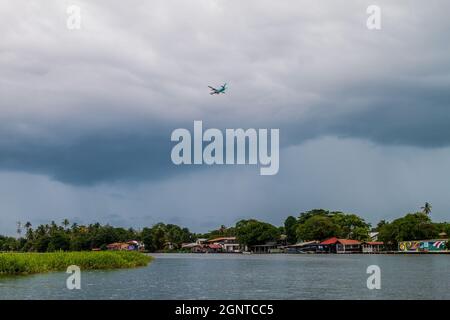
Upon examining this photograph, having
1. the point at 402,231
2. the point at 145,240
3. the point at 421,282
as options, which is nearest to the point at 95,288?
the point at 421,282

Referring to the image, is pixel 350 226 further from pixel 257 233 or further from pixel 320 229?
pixel 257 233

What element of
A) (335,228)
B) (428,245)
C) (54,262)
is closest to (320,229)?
(335,228)

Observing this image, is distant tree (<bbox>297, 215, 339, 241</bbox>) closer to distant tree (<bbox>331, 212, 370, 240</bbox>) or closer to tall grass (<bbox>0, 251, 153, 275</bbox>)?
distant tree (<bbox>331, 212, 370, 240</bbox>)

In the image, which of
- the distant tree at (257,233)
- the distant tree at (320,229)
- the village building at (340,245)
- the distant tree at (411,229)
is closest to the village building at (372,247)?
the village building at (340,245)

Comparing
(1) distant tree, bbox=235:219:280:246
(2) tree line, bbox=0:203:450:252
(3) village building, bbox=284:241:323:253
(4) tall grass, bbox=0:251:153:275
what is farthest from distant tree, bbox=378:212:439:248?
(4) tall grass, bbox=0:251:153:275

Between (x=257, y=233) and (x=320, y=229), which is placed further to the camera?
(x=257, y=233)

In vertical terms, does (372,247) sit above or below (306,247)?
above

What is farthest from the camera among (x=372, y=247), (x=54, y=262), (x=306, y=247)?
(x=306, y=247)
